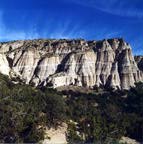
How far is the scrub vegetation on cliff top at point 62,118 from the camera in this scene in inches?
3549

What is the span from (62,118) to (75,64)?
227 feet

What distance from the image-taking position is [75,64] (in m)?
167

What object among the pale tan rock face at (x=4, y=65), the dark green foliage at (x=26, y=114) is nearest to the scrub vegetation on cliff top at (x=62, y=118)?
the dark green foliage at (x=26, y=114)

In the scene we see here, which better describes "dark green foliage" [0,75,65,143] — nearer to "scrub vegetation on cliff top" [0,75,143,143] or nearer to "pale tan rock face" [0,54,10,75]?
"scrub vegetation on cliff top" [0,75,143,143]

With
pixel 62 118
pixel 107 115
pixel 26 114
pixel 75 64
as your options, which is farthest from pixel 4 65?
pixel 26 114

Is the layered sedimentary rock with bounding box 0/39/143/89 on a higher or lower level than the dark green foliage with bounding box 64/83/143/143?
higher

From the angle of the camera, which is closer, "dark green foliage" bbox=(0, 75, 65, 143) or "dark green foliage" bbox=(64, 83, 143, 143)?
"dark green foliage" bbox=(0, 75, 65, 143)

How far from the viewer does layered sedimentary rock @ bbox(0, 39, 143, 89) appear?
162250 mm

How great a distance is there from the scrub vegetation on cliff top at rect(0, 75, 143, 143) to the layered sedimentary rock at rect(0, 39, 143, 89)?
3568 centimetres

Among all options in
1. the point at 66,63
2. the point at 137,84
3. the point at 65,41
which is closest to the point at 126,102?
the point at 137,84

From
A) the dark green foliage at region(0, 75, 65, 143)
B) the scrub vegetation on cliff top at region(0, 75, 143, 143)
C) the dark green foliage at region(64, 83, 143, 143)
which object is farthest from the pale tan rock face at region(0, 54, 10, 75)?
the dark green foliage at region(0, 75, 65, 143)

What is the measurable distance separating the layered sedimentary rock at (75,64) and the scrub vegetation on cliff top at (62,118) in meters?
35.7

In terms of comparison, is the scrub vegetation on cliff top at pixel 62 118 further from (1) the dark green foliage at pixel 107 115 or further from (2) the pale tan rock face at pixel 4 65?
(2) the pale tan rock face at pixel 4 65

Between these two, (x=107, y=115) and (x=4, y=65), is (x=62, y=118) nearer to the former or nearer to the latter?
(x=107, y=115)
